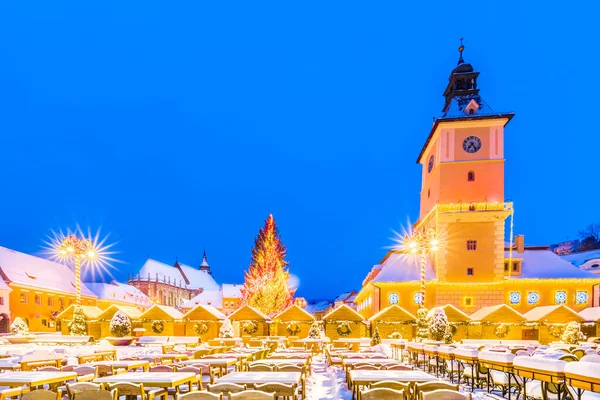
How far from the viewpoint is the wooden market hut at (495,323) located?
3028 centimetres

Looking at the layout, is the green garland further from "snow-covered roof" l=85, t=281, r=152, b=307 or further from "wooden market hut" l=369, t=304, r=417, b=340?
"snow-covered roof" l=85, t=281, r=152, b=307

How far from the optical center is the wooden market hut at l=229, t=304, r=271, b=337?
30.8 metres

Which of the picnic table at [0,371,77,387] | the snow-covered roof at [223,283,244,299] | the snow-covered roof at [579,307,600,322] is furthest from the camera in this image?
the snow-covered roof at [223,283,244,299]

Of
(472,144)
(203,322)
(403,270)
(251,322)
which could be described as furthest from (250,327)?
(472,144)

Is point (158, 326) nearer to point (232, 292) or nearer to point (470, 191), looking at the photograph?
point (470, 191)

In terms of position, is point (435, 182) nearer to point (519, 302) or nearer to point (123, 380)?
point (519, 302)

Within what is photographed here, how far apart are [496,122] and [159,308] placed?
107 feet

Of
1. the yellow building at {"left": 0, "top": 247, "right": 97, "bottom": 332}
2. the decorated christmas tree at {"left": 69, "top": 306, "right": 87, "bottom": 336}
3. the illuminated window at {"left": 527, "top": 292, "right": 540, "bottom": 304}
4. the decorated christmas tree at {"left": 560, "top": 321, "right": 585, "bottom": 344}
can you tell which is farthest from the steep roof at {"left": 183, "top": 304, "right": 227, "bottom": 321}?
the illuminated window at {"left": 527, "top": 292, "right": 540, "bottom": 304}

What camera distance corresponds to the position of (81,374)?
954cm

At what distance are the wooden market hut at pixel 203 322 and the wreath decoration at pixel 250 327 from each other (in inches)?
87.4

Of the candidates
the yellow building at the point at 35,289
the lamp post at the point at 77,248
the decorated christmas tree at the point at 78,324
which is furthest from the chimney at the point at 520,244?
the yellow building at the point at 35,289

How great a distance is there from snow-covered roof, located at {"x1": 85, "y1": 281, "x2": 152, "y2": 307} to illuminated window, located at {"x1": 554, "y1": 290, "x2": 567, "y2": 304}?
2327 inches

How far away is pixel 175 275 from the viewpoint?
109 m

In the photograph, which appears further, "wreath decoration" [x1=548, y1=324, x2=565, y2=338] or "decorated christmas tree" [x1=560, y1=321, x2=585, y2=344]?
"wreath decoration" [x1=548, y1=324, x2=565, y2=338]
